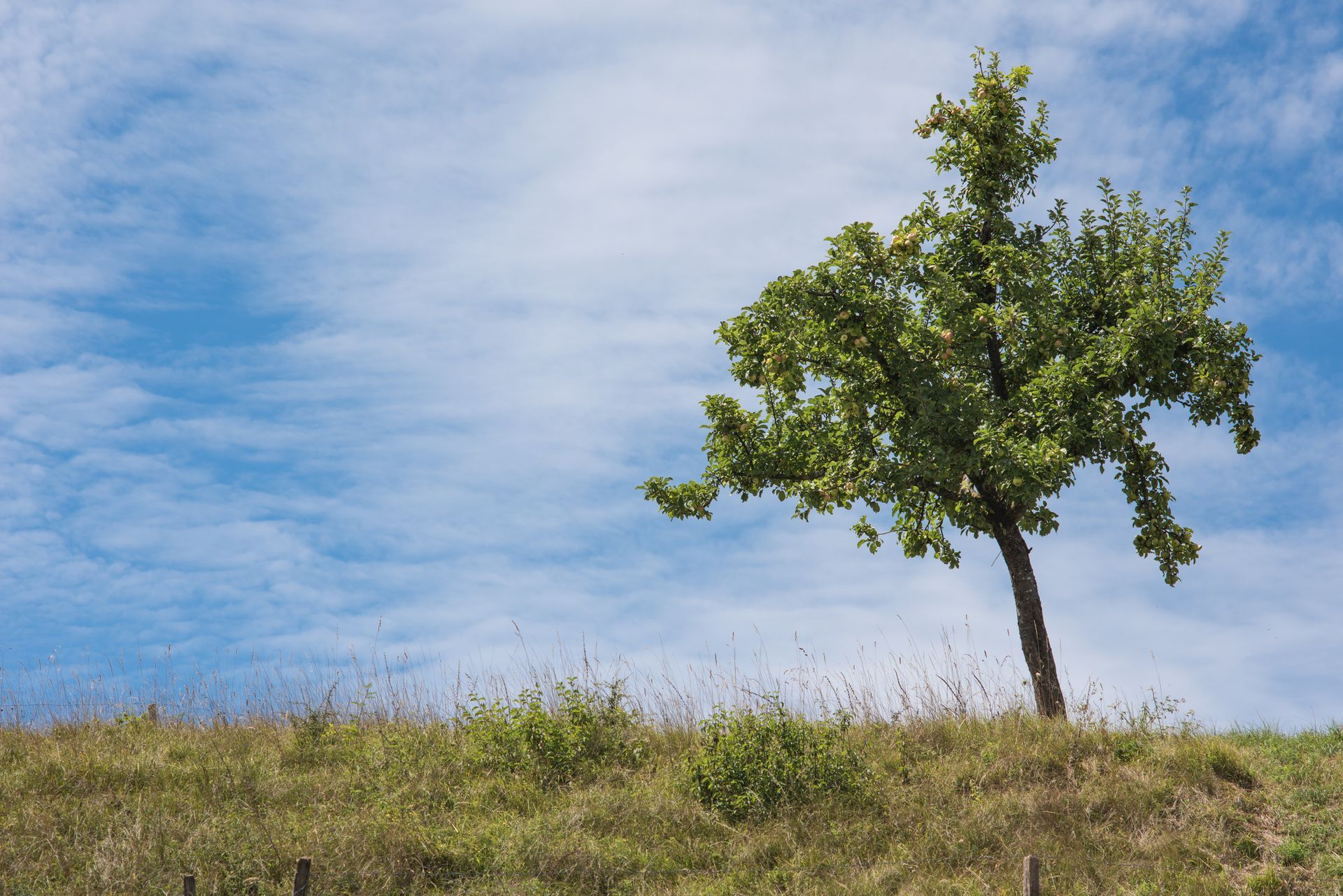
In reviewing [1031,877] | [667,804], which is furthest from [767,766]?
[1031,877]

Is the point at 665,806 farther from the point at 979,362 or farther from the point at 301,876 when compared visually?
the point at 979,362

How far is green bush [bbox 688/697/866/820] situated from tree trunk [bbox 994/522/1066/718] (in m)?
4.04

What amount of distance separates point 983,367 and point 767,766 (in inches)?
325

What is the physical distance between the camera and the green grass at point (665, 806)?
490 inches

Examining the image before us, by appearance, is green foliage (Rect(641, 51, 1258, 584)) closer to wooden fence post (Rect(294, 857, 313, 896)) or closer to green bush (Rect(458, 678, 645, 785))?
green bush (Rect(458, 678, 645, 785))

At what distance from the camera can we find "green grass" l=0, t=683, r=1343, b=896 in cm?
1245

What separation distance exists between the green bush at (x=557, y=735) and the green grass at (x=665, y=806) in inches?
1.5

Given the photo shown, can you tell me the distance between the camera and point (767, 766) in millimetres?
14289

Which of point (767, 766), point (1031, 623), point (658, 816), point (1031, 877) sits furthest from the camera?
point (1031, 623)

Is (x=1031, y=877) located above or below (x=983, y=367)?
below

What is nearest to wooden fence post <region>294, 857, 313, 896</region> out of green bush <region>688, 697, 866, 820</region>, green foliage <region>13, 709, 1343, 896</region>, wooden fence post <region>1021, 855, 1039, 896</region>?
green foliage <region>13, 709, 1343, 896</region>

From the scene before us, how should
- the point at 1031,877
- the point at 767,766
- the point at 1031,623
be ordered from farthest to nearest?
the point at 1031,623 < the point at 767,766 < the point at 1031,877

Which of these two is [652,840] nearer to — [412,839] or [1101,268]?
[412,839]

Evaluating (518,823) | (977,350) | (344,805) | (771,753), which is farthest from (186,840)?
(977,350)
